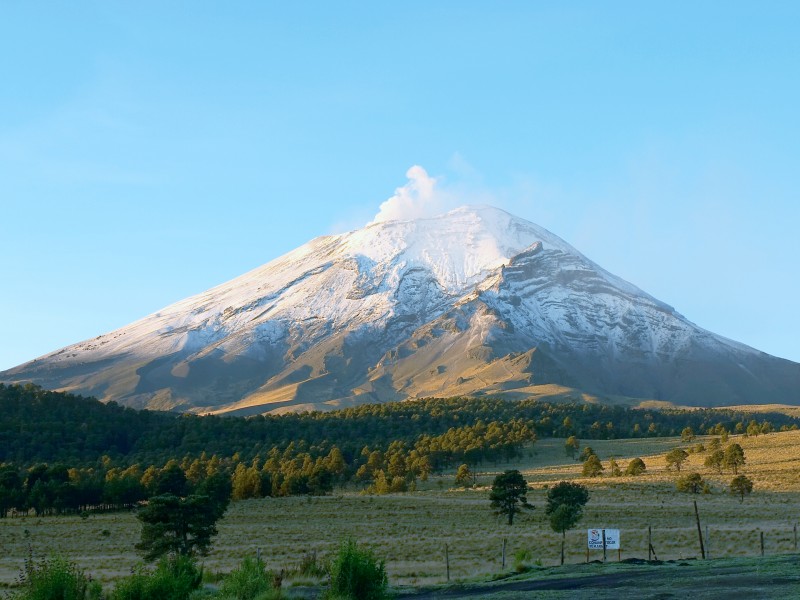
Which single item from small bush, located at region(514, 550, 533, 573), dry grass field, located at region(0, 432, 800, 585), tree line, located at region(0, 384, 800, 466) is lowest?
dry grass field, located at region(0, 432, 800, 585)

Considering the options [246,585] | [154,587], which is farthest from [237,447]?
[154,587]

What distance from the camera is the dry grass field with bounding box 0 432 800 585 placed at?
35656mm

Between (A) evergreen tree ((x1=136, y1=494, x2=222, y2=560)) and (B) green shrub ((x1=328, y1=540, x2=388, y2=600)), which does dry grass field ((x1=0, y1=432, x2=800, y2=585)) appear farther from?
(B) green shrub ((x1=328, y1=540, x2=388, y2=600))

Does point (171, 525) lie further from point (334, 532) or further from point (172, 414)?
point (172, 414)

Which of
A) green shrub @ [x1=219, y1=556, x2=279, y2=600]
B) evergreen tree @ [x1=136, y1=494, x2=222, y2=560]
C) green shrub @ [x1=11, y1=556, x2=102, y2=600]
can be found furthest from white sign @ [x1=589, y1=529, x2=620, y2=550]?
evergreen tree @ [x1=136, y1=494, x2=222, y2=560]

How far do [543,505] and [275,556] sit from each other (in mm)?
27458

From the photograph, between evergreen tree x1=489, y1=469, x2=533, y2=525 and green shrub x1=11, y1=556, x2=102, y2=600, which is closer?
green shrub x1=11, y1=556, x2=102, y2=600

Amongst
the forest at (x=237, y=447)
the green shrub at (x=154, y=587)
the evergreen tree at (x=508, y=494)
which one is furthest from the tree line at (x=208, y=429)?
the green shrub at (x=154, y=587)

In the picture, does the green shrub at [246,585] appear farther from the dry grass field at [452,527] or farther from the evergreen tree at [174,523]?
the evergreen tree at [174,523]

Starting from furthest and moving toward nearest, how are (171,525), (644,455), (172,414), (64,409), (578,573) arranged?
(172,414)
(64,409)
(644,455)
(171,525)
(578,573)

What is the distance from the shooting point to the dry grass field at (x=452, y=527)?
117ft

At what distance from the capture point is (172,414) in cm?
14000

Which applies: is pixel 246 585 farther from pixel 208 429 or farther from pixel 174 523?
pixel 208 429

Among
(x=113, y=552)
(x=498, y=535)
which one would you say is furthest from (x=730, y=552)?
(x=113, y=552)
